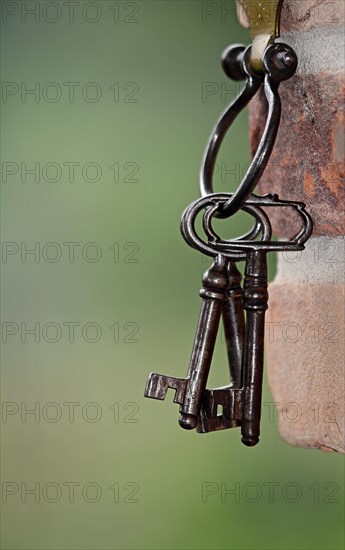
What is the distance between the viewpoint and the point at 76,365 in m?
1.07

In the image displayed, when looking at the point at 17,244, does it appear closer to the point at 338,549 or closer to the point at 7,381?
the point at 7,381

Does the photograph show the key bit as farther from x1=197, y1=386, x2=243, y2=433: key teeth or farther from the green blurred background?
the green blurred background

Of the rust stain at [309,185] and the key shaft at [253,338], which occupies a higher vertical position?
the rust stain at [309,185]

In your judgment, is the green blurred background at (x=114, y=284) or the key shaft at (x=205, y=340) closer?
the key shaft at (x=205, y=340)

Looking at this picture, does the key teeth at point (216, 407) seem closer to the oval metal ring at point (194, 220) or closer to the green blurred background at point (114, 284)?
the oval metal ring at point (194, 220)

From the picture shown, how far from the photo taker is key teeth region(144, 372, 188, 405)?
1.32 feet

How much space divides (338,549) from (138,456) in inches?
10.3

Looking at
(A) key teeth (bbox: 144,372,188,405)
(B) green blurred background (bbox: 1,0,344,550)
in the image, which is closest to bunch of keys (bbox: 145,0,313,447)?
(A) key teeth (bbox: 144,372,188,405)

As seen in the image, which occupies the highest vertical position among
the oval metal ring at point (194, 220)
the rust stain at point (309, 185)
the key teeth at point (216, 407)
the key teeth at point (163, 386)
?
the rust stain at point (309, 185)

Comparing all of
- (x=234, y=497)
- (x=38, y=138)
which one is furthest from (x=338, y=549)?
(x=38, y=138)

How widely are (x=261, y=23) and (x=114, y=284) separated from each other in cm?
68

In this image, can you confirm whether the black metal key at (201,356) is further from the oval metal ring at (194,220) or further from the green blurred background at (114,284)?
the green blurred background at (114,284)

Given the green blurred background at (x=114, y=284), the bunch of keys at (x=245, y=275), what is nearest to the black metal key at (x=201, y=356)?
the bunch of keys at (x=245, y=275)

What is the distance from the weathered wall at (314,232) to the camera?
38 centimetres
